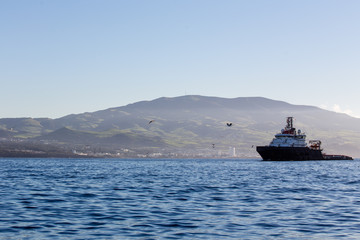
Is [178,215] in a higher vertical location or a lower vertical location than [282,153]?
lower

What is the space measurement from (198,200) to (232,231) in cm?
1506

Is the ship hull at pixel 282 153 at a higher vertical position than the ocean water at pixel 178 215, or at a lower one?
higher

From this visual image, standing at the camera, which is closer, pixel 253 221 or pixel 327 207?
pixel 253 221

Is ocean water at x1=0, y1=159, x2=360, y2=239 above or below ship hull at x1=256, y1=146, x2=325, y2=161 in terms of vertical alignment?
below

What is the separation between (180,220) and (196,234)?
4.69 metres

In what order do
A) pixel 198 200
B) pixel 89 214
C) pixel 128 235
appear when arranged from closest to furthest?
pixel 128 235
pixel 89 214
pixel 198 200

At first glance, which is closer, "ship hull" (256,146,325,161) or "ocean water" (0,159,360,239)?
"ocean water" (0,159,360,239)

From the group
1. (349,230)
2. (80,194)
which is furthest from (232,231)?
(80,194)

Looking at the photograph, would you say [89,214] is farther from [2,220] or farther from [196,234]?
[196,234]

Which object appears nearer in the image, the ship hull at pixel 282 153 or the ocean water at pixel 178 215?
the ocean water at pixel 178 215

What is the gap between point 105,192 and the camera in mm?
49531

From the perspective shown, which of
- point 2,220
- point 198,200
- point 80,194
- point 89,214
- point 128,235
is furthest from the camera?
point 80,194

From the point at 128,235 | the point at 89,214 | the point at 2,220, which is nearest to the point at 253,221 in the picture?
the point at 128,235

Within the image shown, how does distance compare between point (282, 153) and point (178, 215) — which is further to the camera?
point (282, 153)
